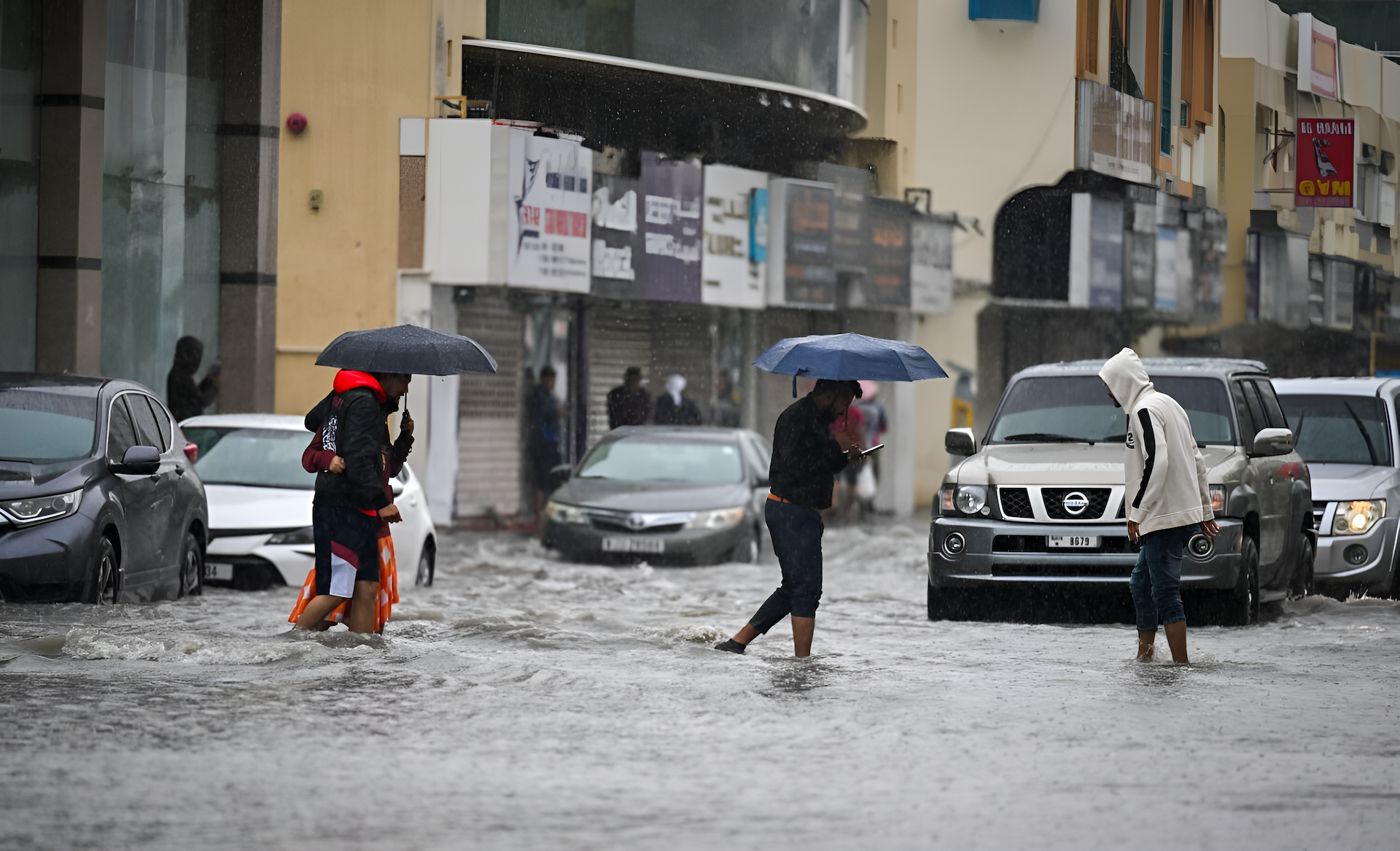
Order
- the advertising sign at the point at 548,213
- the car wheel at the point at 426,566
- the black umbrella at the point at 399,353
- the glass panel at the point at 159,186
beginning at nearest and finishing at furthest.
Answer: the black umbrella at the point at 399,353 < the car wheel at the point at 426,566 < the glass panel at the point at 159,186 < the advertising sign at the point at 548,213

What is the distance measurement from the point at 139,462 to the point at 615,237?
50.5ft

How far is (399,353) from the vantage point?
10.7m

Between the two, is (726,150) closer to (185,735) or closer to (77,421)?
(77,421)

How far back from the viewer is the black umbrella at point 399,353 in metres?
10.6

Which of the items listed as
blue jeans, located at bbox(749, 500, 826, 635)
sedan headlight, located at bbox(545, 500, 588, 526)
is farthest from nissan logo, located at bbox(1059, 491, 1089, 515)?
sedan headlight, located at bbox(545, 500, 588, 526)

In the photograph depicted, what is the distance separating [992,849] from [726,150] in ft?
89.5

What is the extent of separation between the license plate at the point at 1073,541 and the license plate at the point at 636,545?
23.1ft

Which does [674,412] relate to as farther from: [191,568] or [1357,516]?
[191,568]

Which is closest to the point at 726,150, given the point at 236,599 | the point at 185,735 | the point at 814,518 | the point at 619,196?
the point at 619,196

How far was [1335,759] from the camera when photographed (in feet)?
26.0

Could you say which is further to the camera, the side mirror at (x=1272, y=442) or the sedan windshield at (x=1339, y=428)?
the sedan windshield at (x=1339, y=428)

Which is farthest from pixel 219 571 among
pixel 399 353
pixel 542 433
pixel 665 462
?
pixel 542 433

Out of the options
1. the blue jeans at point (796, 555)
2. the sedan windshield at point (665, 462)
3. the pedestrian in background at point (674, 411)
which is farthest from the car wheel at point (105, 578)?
the pedestrian in background at point (674, 411)

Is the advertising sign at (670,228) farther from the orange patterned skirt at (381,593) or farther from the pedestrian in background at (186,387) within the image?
the orange patterned skirt at (381,593)
